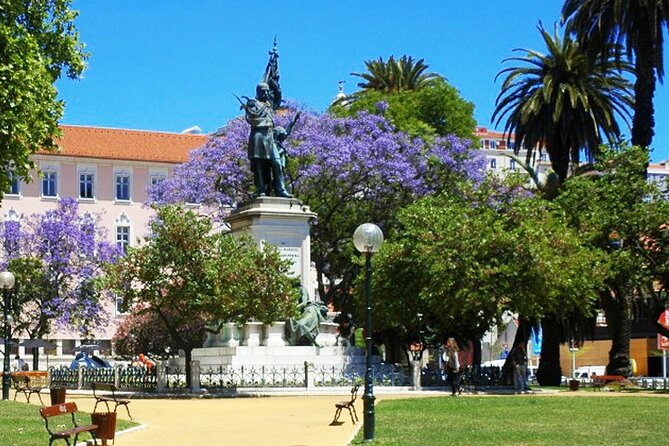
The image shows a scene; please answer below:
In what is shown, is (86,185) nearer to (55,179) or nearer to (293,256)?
(55,179)

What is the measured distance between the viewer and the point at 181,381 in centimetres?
3859

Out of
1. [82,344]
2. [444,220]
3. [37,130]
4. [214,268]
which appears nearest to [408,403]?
[214,268]

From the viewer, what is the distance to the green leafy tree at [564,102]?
53.3 meters

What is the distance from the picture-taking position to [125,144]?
88188 mm

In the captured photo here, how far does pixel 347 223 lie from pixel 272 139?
16.4 meters

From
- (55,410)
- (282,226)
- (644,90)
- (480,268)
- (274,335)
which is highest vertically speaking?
(644,90)

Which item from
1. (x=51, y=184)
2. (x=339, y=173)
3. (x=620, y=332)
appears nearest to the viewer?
(x=620, y=332)

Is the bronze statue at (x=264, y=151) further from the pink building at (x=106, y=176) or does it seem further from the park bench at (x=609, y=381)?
the pink building at (x=106, y=176)

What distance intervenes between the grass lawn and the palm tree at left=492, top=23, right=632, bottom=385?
901 inches

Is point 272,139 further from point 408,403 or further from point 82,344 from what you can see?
point 82,344

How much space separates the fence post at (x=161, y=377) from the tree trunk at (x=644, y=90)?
20.6 metres

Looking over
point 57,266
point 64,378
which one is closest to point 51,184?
point 57,266

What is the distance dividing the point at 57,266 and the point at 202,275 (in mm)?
28782

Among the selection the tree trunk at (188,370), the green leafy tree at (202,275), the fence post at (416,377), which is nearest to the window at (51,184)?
the tree trunk at (188,370)
